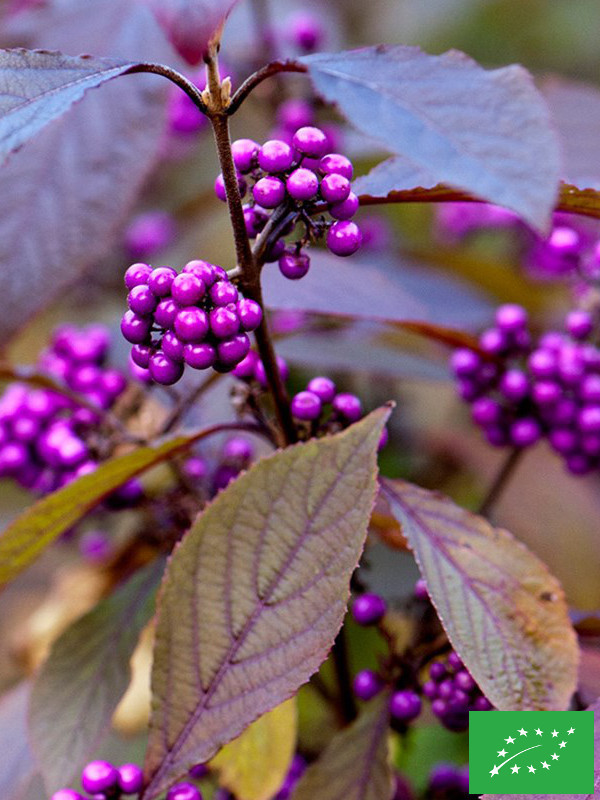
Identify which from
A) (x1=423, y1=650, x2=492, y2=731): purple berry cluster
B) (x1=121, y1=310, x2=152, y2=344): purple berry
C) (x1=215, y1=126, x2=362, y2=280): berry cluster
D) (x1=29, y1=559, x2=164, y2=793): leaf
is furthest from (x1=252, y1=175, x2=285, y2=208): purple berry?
(x1=29, y1=559, x2=164, y2=793): leaf

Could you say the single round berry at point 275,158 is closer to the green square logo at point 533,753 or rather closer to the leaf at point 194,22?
the leaf at point 194,22

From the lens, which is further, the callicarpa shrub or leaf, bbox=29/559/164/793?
leaf, bbox=29/559/164/793

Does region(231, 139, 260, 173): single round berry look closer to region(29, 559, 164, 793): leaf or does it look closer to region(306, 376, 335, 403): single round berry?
region(306, 376, 335, 403): single round berry

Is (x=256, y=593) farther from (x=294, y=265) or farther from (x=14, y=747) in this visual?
(x=14, y=747)

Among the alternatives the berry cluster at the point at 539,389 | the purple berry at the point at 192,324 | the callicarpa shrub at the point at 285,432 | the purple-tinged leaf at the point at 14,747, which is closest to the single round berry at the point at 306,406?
the callicarpa shrub at the point at 285,432

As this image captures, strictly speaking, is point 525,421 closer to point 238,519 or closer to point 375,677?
point 375,677

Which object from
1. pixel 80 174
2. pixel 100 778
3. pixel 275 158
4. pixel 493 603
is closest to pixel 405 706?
pixel 493 603
